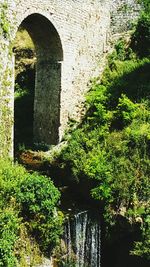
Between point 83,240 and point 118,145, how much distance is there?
3.12 m

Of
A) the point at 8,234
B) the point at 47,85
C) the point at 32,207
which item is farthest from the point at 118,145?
the point at 8,234

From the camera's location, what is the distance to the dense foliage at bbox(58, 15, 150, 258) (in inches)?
461

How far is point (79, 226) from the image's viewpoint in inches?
444

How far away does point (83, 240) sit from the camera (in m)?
11.3

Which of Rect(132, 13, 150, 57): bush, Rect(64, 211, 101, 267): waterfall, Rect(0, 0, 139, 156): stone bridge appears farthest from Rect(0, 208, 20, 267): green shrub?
Rect(132, 13, 150, 57): bush

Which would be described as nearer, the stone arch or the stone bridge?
the stone bridge

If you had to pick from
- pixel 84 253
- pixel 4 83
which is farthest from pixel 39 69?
pixel 84 253

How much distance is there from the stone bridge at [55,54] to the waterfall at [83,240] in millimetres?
2746

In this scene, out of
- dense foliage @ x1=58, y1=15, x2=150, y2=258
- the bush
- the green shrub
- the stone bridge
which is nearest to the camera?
the green shrub

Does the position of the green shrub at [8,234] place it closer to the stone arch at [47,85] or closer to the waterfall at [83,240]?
the waterfall at [83,240]

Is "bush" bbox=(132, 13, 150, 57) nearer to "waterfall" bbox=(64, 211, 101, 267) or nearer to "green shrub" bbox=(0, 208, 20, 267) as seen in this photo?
"waterfall" bbox=(64, 211, 101, 267)

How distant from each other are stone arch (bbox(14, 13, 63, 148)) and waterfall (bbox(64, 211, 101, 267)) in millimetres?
4228

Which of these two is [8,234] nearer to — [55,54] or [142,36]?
[55,54]

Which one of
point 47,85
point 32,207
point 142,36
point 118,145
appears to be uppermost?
point 142,36
